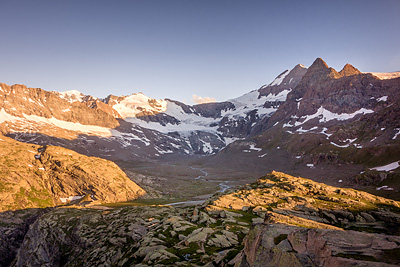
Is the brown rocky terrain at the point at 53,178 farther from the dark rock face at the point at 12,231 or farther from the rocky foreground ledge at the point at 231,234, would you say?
the rocky foreground ledge at the point at 231,234

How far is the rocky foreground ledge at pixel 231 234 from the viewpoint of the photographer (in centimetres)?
1493

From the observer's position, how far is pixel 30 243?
6656 cm

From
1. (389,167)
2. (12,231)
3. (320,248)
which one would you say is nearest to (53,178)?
(12,231)

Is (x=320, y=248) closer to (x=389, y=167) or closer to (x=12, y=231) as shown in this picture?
(x=12, y=231)

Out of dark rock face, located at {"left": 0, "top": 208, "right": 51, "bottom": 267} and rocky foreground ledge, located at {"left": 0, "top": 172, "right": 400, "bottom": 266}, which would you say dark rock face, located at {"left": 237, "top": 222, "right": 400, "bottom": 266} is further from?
dark rock face, located at {"left": 0, "top": 208, "right": 51, "bottom": 267}

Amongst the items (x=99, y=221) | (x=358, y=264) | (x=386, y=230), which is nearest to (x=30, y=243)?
(x=99, y=221)

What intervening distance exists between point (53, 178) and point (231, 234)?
103877mm

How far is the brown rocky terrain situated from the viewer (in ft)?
303

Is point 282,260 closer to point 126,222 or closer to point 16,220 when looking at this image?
point 126,222

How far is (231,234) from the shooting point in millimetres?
32469

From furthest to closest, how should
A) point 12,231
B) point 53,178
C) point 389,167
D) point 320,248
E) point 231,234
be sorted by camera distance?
point 389,167
point 53,178
point 12,231
point 231,234
point 320,248

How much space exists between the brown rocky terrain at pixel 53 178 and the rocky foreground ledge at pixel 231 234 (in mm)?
12743

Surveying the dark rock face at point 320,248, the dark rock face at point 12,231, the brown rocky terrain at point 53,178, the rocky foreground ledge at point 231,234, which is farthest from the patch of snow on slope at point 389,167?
the dark rock face at point 12,231

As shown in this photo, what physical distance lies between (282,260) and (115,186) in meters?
110
